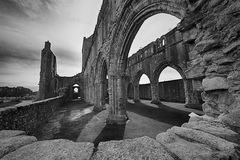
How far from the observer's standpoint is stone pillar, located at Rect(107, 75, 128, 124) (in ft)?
17.3

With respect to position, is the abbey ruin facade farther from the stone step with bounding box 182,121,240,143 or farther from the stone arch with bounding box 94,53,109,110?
the stone arch with bounding box 94,53,109,110

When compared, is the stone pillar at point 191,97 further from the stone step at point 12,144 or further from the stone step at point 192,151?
the stone step at point 12,144

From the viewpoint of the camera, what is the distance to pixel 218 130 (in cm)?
130

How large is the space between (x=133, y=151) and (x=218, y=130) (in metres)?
1.15

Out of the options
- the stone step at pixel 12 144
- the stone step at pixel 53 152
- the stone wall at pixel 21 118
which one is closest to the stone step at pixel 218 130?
the stone step at pixel 53 152

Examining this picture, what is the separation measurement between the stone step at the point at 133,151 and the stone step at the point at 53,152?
0.15 metres

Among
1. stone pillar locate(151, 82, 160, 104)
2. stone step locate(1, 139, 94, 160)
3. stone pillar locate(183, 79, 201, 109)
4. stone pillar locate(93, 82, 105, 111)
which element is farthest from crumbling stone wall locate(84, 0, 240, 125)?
stone pillar locate(151, 82, 160, 104)

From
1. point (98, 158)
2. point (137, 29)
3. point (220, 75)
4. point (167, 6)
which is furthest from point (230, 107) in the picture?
point (137, 29)

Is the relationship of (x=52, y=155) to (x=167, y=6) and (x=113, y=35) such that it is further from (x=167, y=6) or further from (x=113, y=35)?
(x=113, y=35)

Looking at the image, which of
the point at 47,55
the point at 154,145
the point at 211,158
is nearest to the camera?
the point at 211,158

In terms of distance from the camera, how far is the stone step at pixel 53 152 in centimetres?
104

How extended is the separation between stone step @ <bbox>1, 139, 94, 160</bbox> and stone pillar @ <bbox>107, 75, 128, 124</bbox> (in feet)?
13.5

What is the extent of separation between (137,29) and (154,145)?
491cm

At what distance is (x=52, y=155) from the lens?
108cm
